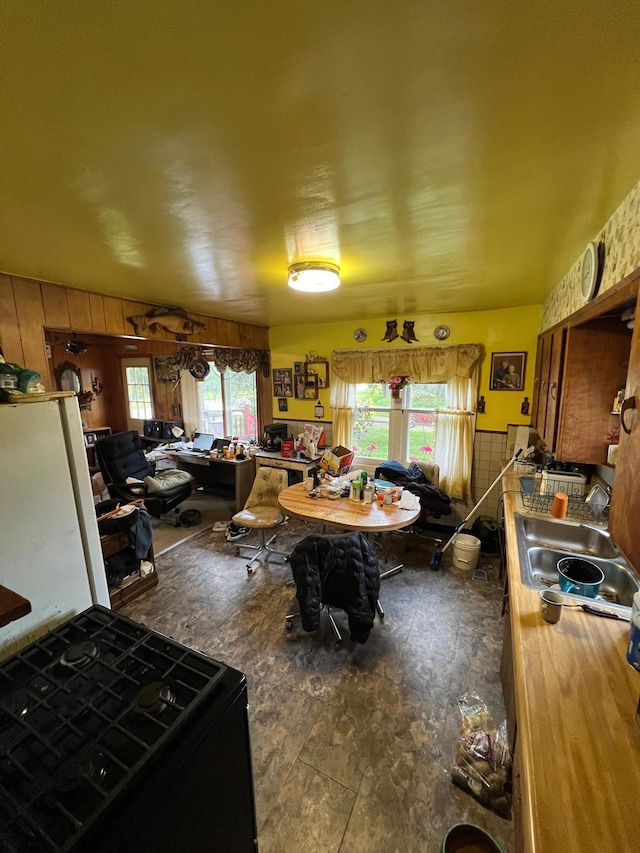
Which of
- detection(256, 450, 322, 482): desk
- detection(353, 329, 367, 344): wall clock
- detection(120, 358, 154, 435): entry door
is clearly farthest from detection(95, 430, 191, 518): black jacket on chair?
detection(353, 329, 367, 344): wall clock

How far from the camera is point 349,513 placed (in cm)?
273

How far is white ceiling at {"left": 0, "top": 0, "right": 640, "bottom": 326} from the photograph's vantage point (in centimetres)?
59

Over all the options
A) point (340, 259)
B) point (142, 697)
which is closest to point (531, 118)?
point (340, 259)

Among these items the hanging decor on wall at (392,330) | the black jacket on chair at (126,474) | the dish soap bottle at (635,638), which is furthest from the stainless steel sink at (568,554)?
the black jacket on chair at (126,474)

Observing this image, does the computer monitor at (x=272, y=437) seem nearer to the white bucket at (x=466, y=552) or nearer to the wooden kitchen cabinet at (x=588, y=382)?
the white bucket at (x=466, y=552)

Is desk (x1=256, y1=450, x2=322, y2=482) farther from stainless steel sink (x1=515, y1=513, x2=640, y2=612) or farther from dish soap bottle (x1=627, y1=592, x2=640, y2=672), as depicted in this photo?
dish soap bottle (x1=627, y1=592, x2=640, y2=672)

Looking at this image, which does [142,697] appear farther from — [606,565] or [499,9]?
[606,565]

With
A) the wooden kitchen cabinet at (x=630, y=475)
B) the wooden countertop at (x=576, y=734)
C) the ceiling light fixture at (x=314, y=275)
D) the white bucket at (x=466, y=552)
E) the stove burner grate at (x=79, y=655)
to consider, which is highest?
the ceiling light fixture at (x=314, y=275)

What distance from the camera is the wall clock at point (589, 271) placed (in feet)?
5.14

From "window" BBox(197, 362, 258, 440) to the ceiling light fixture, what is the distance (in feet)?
11.3

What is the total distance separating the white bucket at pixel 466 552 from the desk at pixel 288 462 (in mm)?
1756

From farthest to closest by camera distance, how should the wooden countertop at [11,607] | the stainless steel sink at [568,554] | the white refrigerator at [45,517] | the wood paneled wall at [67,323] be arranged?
1. the wood paneled wall at [67,323]
2. the stainless steel sink at [568,554]
3. the white refrigerator at [45,517]
4. the wooden countertop at [11,607]

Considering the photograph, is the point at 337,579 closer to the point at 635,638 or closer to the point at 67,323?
the point at 635,638

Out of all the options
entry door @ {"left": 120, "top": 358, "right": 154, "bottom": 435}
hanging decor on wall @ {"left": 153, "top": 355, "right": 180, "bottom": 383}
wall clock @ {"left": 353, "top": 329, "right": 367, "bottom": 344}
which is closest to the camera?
wall clock @ {"left": 353, "top": 329, "right": 367, "bottom": 344}
